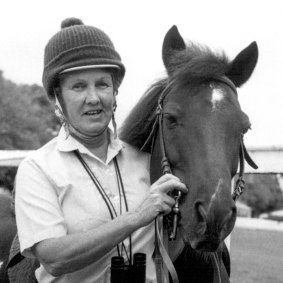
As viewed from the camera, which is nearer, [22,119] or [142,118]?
[142,118]

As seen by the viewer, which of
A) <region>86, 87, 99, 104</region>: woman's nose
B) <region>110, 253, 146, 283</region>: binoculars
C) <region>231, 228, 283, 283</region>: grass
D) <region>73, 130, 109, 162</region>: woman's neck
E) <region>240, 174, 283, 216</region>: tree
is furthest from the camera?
<region>240, 174, 283, 216</region>: tree

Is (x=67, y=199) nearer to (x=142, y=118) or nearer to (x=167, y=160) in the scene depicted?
(x=167, y=160)

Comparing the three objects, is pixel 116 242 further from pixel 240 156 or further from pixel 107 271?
pixel 240 156

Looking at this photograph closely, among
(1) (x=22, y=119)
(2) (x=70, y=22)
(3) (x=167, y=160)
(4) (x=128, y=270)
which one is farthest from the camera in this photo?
(1) (x=22, y=119)

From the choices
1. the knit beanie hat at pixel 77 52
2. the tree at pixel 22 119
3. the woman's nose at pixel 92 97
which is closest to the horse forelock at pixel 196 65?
the knit beanie hat at pixel 77 52

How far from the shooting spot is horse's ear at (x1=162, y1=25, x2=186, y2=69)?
2781 mm

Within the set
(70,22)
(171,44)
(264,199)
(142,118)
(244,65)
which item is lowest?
(264,199)

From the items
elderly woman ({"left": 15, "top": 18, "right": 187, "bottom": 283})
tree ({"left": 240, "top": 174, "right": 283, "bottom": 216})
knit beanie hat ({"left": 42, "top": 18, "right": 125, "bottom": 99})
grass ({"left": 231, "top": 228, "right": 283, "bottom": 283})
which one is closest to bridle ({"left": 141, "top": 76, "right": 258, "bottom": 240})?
elderly woman ({"left": 15, "top": 18, "right": 187, "bottom": 283})

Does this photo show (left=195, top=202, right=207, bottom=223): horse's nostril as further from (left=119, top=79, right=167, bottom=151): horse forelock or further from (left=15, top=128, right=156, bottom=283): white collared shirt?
(left=119, top=79, right=167, bottom=151): horse forelock

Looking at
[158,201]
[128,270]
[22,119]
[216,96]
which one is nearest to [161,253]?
[128,270]

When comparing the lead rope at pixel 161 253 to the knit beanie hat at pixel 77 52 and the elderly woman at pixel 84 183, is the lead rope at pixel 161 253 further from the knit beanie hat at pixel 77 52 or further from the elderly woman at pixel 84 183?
the knit beanie hat at pixel 77 52

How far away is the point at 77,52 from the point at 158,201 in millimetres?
872

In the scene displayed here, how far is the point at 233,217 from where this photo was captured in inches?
87.4

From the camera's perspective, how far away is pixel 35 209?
2381 millimetres
